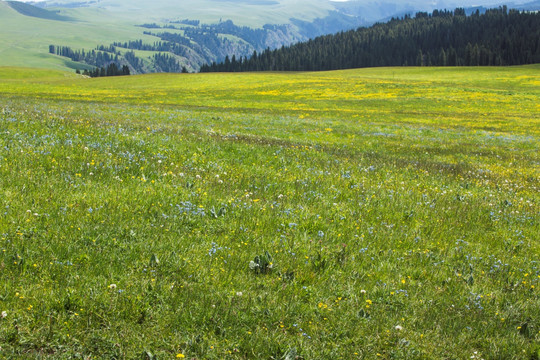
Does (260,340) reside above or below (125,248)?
below

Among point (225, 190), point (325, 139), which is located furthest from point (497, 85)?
point (225, 190)

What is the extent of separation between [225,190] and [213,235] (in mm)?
2528

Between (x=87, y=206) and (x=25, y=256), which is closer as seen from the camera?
(x=25, y=256)

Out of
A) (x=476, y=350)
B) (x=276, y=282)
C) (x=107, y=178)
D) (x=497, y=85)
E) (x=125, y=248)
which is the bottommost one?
(x=476, y=350)

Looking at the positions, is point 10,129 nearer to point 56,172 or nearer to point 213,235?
point 56,172

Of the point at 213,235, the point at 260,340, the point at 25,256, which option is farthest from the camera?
the point at 213,235

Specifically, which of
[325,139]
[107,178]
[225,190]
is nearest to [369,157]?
[325,139]

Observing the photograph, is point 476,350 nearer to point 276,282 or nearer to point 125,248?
point 276,282

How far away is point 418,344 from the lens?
4.64 metres

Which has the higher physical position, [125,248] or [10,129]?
[10,129]

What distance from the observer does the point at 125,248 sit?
5734mm

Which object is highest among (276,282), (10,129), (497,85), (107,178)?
(497,85)

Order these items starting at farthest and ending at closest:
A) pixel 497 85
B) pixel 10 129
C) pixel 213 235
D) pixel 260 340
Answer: pixel 497 85, pixel 10 129, pixel 213 235, pixel 260 340

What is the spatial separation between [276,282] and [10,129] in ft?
33.4
